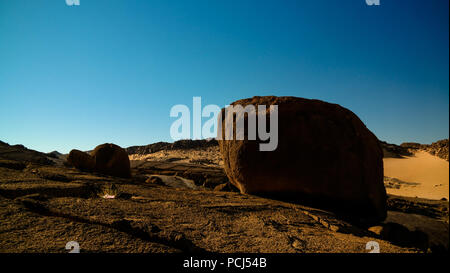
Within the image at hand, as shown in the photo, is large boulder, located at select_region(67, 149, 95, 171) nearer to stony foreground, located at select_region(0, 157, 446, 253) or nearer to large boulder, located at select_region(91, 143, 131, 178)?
large boulder, located at select_region(91, 143, 131, 178)

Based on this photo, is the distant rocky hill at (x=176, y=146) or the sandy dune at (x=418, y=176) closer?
the sandy dune at (x=418, y=176)

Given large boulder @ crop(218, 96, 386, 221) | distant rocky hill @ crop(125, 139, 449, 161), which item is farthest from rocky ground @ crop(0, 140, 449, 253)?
distant rocky hill @ crop(125, 139, 449, 161)

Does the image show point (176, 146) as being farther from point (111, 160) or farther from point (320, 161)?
point (320, 161)

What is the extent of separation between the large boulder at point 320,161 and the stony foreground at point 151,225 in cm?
76

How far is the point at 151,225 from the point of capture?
187 cm

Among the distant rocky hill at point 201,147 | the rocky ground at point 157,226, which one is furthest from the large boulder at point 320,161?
the distant rocky hill at point 201,147

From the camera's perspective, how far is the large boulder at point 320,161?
12.3 ft

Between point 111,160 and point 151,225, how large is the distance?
18.9ft

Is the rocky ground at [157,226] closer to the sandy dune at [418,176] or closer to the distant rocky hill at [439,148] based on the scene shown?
the sandy dune at [418,176]

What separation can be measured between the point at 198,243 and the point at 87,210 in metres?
1.10

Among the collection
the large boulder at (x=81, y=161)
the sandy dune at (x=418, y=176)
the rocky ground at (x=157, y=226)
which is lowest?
the sandy dune at (x=418, y=176)

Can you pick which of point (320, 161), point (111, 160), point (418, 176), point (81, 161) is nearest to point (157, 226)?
point (320, 161)
